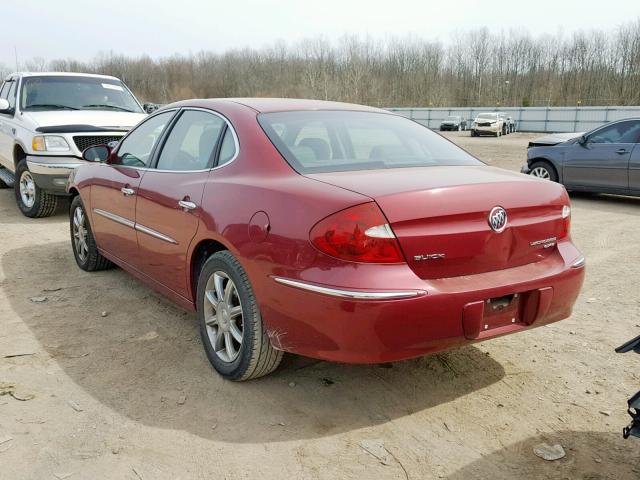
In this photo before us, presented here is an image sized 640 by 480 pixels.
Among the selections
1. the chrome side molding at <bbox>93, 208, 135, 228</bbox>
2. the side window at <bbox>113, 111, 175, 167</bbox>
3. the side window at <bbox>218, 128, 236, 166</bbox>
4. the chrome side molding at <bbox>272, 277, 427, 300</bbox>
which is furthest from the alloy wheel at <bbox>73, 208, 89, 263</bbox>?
the chrome side molding at <bbox>272, 277, 427, 300</bbox>

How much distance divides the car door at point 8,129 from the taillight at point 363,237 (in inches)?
296

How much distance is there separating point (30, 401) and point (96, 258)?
2333mm

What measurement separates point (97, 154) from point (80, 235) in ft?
2.98

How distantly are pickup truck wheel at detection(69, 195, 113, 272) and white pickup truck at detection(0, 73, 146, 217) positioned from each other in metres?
2.34

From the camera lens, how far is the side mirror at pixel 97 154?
16.1 feet

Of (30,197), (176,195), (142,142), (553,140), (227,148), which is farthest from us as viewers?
(553,140)

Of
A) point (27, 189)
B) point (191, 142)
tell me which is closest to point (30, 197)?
point (27, 189)

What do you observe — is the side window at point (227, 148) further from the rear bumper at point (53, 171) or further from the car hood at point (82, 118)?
the car hood at point (82, 118)

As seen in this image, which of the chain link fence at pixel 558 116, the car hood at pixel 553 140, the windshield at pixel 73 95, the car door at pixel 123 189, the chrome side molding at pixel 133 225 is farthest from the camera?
the chain link fence at pixel 558 116

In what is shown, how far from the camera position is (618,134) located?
9930 mm

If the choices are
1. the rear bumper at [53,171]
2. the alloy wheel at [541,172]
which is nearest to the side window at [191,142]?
the rear bumper at [53,171]

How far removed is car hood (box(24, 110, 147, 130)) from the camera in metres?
7.96

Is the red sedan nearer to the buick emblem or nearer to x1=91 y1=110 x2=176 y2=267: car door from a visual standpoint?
the buick emblem

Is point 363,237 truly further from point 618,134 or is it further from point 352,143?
point 618,134
